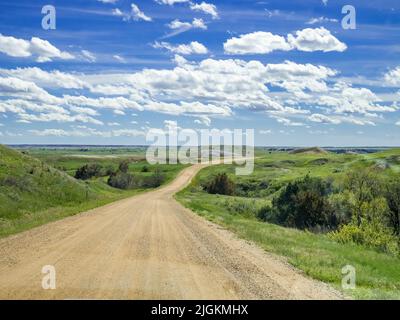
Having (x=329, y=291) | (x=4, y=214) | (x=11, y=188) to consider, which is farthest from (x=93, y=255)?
(x=11, y=188)

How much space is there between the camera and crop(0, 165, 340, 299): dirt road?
10656 millimetres

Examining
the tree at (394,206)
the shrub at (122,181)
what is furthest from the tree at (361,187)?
the shrub at (122,181)

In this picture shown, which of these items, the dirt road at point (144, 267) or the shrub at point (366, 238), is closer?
the dirt road at point (144, 267)

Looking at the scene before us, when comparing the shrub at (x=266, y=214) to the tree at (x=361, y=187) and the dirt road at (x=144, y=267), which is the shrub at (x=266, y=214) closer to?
the tree at (x=361, y=187)

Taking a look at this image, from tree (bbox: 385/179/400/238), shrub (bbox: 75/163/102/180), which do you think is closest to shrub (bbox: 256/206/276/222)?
tree (bbox: 385/179/400/238)

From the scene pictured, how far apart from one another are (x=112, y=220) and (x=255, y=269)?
14.8 m

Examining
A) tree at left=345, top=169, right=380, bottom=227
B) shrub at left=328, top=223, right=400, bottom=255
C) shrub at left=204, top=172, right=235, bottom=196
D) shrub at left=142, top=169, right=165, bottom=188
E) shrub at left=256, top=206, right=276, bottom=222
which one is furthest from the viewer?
shrub at left=142, top=169, right=165, bottom=188

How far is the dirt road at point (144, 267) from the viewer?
35.0 ft

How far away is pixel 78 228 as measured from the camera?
75.0 ft

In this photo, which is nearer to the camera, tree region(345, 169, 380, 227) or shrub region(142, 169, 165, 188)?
tree region(345, 169, 380, 227)

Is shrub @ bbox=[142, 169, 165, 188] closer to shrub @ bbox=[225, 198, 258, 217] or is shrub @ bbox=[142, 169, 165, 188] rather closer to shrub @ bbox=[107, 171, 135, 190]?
shrub @ bbox=[107, 171, 135, 190]

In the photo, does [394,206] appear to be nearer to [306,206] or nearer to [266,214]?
[306,206]

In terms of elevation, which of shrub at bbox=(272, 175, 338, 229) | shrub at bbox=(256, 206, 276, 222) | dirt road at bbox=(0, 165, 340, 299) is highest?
dirt road at bbox=(0, 165, 340, 299)

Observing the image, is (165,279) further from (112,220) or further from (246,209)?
(246,209)
